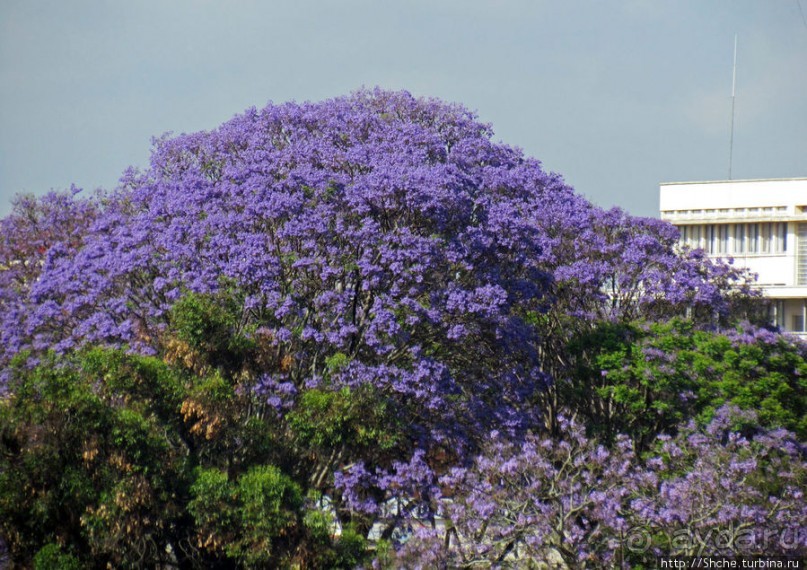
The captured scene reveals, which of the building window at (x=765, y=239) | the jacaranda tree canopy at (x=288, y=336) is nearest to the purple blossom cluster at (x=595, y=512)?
the jacaranda tree canopy at (x=288, y=336)

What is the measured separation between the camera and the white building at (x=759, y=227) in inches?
1889

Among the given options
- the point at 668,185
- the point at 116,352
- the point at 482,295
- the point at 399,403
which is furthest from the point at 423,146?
the point at 668,185

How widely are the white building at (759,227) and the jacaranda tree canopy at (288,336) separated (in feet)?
70.4

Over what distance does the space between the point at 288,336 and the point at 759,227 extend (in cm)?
3220

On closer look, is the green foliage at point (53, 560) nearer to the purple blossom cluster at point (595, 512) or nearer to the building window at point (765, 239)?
the purple blossom cluster at point (595, 512)

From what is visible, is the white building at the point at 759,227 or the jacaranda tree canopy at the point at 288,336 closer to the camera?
the jacaranda tree canopy at the point at 288,336

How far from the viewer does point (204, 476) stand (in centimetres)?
1772

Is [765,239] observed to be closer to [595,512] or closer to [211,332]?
[595,512]

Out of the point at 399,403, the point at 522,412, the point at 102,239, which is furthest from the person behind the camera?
the point at 102,239

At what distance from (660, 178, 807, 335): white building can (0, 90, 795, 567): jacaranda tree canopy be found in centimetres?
2146

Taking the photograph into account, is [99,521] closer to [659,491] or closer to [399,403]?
[399,403]

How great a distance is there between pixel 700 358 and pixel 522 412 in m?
4.58

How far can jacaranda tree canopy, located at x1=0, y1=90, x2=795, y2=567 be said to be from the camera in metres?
17.5

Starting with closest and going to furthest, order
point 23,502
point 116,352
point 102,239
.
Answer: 1. point 23,502
2. point 116,352
3. point 102,239
